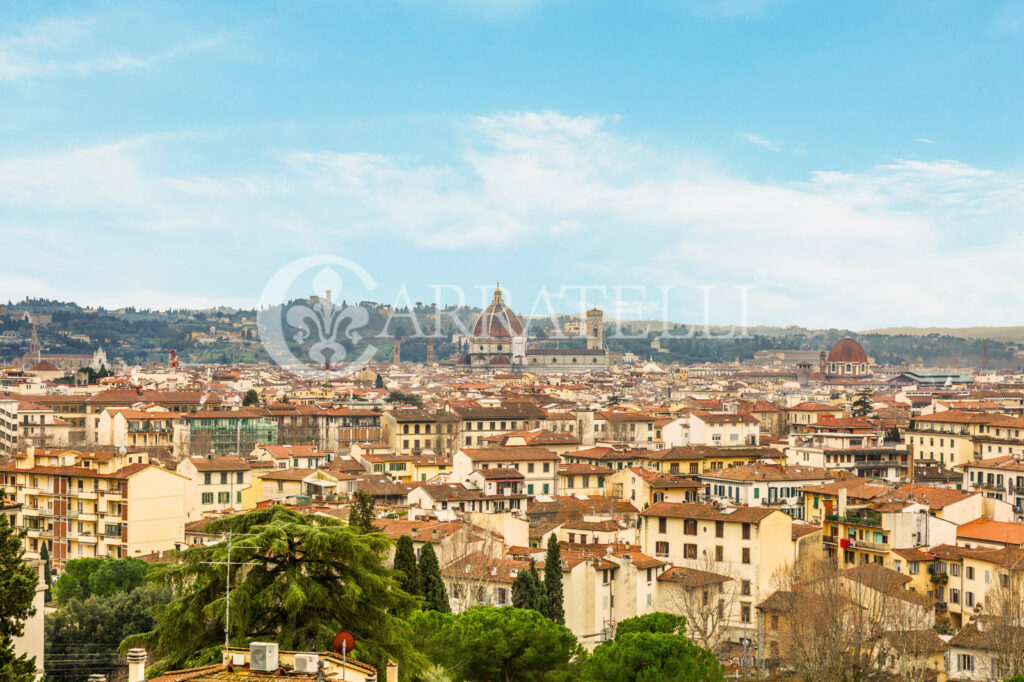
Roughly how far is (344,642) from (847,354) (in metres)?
152

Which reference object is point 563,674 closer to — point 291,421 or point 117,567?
point 117,567

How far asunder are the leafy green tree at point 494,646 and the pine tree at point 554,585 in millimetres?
3870

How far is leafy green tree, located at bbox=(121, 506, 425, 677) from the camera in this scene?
12.9 m

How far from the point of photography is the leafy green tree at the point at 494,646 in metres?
17.8

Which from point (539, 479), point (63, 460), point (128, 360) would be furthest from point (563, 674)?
point (128, 360)

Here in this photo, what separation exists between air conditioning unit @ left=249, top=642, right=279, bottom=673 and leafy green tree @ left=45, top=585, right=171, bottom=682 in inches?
554

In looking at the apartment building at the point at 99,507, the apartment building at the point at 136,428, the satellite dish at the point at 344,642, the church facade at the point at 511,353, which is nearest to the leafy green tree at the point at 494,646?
the satellite dish at the point at 344,642

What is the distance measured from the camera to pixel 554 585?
22.8 m

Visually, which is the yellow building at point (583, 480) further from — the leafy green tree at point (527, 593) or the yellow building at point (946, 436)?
the leafy green tree at point (527, 593)

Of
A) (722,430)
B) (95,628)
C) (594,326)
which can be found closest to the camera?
(95,628)

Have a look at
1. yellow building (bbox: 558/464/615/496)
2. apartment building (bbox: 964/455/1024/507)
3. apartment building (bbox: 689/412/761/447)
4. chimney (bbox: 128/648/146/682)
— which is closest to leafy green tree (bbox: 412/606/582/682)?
chimney (bbox: 128/648/146/682)

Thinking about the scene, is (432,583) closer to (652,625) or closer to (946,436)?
(652,625)

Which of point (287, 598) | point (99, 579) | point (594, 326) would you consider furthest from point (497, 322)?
point (287, 598)

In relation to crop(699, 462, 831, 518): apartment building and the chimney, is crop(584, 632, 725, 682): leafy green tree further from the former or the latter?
crop(699, 462, 831, 518): apartment building
